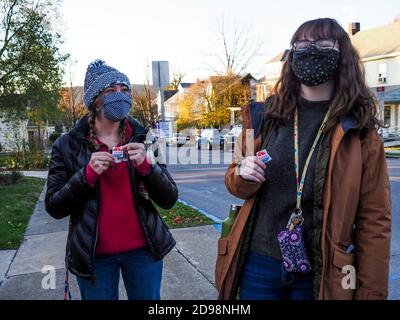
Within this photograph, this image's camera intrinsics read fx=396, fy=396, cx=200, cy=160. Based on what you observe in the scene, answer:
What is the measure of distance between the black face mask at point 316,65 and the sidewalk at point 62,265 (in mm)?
2619

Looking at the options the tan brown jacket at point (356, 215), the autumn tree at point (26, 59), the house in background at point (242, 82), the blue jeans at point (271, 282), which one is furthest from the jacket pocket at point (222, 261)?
the house in background at point (242, 82)

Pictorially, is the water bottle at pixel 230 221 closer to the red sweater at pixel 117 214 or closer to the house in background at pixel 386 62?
the red sweater at pixel 117 214

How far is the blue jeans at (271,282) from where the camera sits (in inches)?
74.9

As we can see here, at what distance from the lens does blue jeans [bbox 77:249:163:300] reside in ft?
7.37

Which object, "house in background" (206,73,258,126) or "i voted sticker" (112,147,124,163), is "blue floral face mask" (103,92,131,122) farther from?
"house in background" (206,73,258,126)

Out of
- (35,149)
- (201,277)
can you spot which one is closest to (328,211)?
(201,277)

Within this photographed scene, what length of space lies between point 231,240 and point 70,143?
108cm

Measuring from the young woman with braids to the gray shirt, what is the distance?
2.03ft

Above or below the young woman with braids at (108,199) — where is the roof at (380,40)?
above

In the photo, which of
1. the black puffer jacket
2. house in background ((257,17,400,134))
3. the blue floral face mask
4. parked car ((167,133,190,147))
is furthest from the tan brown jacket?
parked car ((167,133,190,147))

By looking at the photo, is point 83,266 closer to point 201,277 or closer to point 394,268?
point 201,277

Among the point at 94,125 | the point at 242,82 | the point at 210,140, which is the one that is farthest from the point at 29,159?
the point at 242,82

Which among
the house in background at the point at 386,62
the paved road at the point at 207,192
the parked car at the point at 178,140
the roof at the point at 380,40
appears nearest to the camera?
the paved road at the point at 207,192

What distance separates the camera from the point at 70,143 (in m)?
2.30
